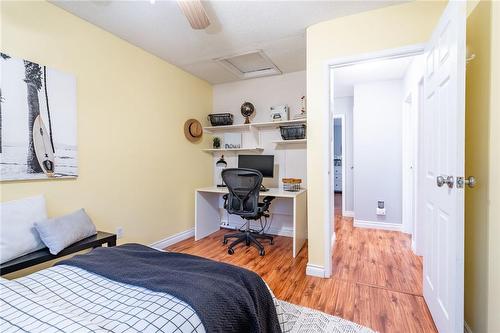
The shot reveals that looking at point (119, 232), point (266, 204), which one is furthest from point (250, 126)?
point (119, 232)

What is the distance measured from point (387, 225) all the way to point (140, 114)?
154 inches

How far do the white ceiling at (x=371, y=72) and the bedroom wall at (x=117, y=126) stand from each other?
2.25m

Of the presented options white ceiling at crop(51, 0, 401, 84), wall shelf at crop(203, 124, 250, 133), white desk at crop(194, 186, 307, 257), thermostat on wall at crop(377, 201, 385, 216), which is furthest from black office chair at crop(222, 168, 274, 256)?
thermostat on wall at crop(377, 201, 385, 216)

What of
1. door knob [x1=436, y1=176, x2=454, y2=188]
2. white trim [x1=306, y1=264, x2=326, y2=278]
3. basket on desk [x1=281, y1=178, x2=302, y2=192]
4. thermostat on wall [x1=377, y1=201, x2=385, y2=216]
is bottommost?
white trim [x1=306, y1=264, x2=326, y2=278]

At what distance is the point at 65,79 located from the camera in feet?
6.62

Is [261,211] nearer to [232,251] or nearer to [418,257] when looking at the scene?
[232,251]

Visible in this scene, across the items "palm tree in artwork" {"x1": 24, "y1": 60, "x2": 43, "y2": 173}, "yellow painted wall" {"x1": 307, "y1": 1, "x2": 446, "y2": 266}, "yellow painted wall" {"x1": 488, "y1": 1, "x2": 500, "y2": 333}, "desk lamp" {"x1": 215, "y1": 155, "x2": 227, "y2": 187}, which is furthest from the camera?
"desk lamp" {"x1": 215, "y1": 155, "x2": 227, "y2": 187}

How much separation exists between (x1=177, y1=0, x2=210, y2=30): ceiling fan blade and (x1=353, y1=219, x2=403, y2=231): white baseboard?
368 cm

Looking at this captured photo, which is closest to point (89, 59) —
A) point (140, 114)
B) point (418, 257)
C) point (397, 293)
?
point (140, 114)

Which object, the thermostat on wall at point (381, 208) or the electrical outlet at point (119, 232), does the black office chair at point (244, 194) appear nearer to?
the electrical outlet at point (119, 232)

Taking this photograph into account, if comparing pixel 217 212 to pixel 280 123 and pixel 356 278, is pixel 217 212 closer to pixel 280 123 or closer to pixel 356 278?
pixel 280 123

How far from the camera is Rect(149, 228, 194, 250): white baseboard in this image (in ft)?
9.65

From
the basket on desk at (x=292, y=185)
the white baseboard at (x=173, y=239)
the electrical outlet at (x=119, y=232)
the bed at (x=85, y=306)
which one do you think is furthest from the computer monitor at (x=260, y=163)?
the bed at (x=85, y=306)

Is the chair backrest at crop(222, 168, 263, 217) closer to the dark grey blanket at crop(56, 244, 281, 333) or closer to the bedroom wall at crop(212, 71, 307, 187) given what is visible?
the bedroom wall at crop(212, 71, 307, 187)
